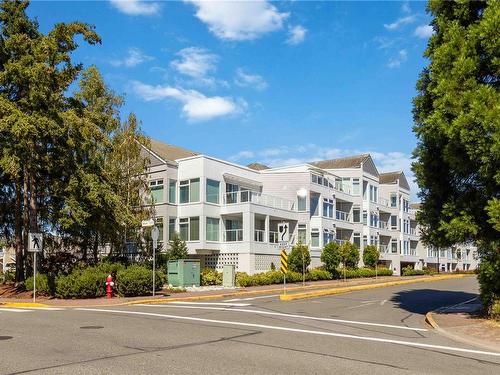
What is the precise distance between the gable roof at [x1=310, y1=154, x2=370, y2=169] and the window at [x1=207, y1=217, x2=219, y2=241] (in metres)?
22.5

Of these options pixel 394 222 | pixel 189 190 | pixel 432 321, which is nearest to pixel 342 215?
pixel 394 222

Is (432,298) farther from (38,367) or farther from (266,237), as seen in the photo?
(38,367)

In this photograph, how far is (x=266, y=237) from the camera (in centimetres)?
4091

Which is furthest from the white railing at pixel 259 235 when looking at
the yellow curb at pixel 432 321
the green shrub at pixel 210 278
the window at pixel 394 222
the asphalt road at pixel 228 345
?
the window at pixel 394 222

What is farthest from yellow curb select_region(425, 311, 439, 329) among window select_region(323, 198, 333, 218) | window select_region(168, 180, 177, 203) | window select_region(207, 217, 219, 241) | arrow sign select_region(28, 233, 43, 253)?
window select_region(323, 198, 333, 218)

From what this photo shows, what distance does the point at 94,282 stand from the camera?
78.7ft

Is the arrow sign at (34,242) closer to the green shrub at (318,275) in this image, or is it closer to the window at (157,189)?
the window at (157,189)

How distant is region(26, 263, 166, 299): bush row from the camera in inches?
935

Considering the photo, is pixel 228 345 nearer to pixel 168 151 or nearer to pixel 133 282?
pixel 133 282

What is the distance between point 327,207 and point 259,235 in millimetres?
10809

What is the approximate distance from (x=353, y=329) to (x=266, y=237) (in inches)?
1043

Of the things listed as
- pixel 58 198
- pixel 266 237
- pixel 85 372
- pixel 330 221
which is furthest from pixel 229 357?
pixel 330 221

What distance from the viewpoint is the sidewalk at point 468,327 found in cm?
1231

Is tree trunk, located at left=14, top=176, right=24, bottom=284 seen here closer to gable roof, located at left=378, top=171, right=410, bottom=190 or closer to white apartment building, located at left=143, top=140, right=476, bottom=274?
white apartment building, located at left=143, top=140, right=476, bottom=274
